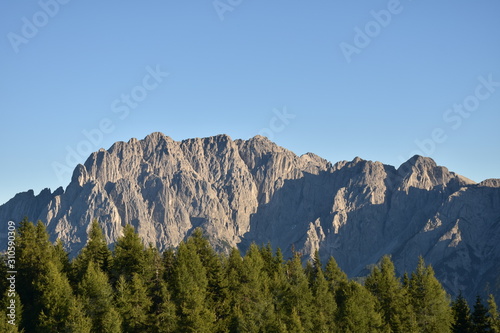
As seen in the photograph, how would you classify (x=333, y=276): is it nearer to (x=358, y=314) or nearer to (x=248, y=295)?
(x=358, y=314)

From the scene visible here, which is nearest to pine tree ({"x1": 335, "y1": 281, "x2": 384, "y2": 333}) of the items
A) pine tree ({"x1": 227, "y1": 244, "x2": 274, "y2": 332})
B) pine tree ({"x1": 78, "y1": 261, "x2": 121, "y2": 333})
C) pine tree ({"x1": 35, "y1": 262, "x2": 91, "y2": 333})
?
pine tree ({"x1": 227, "y1": 244, "x2": 274, "y2": 332})

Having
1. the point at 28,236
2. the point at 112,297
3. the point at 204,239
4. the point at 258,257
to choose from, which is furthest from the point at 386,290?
the point at 28,236

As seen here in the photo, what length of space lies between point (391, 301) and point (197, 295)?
35798 mm

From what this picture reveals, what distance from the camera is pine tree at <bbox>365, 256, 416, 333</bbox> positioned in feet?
378

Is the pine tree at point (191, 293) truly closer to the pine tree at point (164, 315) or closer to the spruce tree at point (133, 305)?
the pine tree at point (164, 315)

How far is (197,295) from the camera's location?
101812 millimetres

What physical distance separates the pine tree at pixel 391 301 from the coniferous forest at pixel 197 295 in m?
0.17

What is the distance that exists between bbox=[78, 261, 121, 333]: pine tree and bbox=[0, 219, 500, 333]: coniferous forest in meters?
0.14

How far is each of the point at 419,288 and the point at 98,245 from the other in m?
54.1

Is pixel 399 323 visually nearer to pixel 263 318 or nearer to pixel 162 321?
pixel 263 318

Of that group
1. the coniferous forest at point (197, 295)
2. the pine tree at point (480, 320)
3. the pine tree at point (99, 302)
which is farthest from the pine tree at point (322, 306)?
the pine tree at point (99, 302)

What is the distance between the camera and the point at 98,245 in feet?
368

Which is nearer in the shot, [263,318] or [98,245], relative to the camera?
[263,318]

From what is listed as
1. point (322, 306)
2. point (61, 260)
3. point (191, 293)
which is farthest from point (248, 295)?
point (61, 260)
